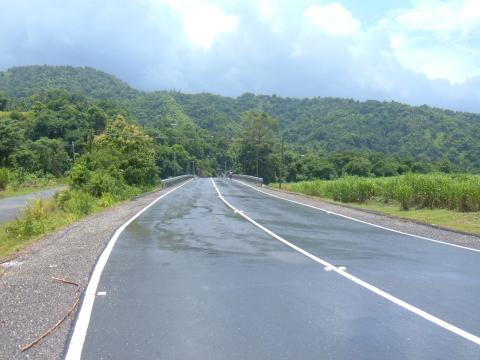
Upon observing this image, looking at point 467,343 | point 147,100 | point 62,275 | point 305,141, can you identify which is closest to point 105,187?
point 62,275

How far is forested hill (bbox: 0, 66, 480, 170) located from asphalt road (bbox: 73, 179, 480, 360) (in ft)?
258

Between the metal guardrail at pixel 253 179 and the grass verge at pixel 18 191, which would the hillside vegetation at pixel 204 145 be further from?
the metal guardrail at pixel 253 179

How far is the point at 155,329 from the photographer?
6.14 meters

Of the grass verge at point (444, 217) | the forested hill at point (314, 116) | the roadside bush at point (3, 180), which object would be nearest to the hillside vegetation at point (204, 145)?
the roadside bush at point (3, 180)

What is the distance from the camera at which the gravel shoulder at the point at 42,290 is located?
5707mm

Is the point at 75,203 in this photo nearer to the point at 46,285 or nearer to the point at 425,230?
the point at 425,230

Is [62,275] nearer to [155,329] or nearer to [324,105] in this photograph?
[155,329]

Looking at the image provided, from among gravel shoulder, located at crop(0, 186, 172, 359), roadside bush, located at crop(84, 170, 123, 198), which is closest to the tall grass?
roadside bush, located at crop(84, 170, 123, 198)

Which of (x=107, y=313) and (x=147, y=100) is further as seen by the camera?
(x=147, y=100)

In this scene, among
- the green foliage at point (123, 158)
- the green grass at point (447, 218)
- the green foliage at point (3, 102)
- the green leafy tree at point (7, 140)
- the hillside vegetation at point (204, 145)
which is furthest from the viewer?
the green foliage at point (3, 102)

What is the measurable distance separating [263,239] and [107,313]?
7890mm

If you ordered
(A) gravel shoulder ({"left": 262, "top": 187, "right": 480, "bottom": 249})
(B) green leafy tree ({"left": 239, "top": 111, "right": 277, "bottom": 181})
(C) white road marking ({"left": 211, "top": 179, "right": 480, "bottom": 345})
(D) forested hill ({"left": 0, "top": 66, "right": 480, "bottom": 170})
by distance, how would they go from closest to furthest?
(C) white road marking ({"left": 211, "top": 179, "right": 480, "bottom": 345})
(A) gravel shoulder ({"left": 262, "top": 187, "right": 480, "bottom": 249})
(D) forested hill ({"left": 0, "top": 66, "right": 480, "bottom": 170})
(B) green leafy tree ({"left": 239, "top": 111, "right": 277, "bottom": 181})

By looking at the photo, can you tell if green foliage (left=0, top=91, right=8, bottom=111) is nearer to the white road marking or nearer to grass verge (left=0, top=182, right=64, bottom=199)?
grass verge (left=0, top=182, right=64, bottom=199)

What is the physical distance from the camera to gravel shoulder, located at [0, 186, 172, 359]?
571 centimetres
